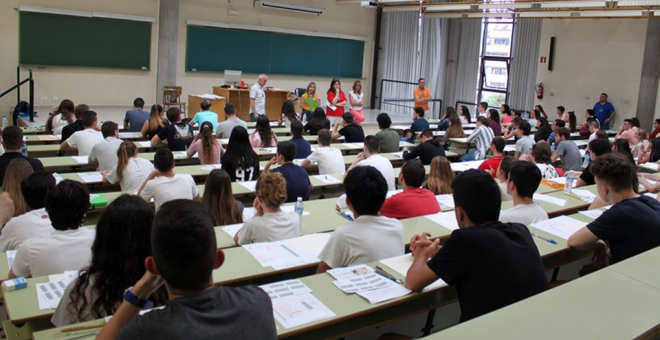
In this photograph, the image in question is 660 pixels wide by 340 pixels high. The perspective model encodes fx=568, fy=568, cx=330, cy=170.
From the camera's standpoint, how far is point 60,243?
2.95 m

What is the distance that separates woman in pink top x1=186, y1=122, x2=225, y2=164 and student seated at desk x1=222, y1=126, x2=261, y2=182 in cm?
63

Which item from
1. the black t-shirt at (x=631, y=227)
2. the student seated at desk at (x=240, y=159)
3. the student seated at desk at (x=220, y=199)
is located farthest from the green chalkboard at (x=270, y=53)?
the black t-shirt at (x=631, y=227)

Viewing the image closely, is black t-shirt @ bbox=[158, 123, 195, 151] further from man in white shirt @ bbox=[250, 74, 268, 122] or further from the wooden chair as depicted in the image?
the wooden chair

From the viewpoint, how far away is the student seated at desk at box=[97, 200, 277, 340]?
1.50 meters

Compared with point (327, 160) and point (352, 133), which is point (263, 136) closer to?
point (327, 160)

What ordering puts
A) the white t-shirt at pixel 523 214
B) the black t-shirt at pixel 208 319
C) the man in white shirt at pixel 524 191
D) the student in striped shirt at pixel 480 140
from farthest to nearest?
the student in striped shirt at pixel 480 140 < the white t-shirt at pixel 523 214 < the man in white shirt at pixel 524 191 < the black t-shirt at pixel 208 319

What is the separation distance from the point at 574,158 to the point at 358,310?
6201mm

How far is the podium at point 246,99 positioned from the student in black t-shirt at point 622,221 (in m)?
10.4

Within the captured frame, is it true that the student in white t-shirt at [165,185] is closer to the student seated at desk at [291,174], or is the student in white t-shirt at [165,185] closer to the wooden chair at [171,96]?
the student seated at desk at [291,174]

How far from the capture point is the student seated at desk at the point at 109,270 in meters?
2.34

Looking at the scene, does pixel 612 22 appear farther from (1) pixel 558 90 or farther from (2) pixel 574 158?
(2) pixel 574 158

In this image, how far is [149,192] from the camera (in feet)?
15.2

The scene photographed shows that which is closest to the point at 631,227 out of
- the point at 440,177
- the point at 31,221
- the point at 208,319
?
the point at 440,177

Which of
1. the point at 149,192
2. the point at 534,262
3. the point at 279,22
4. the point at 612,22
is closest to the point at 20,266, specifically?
the point at 149,192
